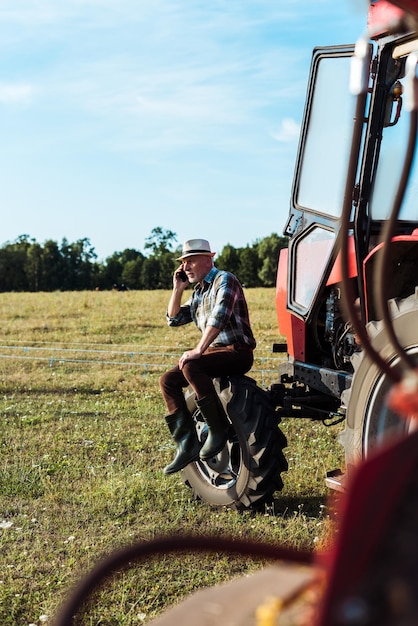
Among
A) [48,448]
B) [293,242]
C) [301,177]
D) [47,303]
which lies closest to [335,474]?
[293,242]

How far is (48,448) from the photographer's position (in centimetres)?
647

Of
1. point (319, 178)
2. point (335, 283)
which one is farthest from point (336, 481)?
point (319, 178)

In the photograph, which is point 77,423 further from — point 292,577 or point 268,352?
point 292,577

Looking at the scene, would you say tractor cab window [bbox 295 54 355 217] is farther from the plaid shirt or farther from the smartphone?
the smartphone

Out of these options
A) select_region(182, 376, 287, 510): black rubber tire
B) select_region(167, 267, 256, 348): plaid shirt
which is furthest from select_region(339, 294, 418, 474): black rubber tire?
select_region(167, 267, 256, 348): plaid shirt

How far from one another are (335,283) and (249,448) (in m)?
1.10

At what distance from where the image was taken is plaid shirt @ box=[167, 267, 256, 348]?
4918mm

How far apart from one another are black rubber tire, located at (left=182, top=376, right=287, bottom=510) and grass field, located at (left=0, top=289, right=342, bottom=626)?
0.11 m

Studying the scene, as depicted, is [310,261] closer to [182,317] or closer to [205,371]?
[205,371]

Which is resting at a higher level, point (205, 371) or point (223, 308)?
point (223, 308)

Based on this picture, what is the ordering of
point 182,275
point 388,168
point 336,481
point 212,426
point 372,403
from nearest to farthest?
point 372,403
point 336,481
point 388,168
point 212,426
point 182,275

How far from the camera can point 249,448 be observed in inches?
183

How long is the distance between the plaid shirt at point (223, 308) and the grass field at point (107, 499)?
1.07m

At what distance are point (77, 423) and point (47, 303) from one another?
1557 cm
